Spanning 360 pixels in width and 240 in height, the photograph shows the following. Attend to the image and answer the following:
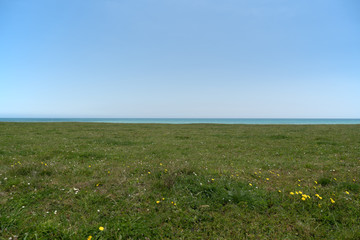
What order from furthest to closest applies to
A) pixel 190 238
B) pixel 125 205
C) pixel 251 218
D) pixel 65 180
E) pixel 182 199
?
pixel 65 180
pixel 182 199
pixel 125 205
pixel 251 218
pixel 190 238

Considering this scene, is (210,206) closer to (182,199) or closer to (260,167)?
(182,199)

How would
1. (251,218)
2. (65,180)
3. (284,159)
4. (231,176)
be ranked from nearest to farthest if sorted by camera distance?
1. (251,218)
2. (65,180)
3. (231,176)
4. (284,159)

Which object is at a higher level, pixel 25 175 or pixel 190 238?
pixel 25 175

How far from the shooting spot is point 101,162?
8875mm

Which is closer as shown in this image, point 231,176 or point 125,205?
point 125,205

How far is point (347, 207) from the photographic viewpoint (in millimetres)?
4914

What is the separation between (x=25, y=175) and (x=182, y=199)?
Answer: 6715 millimetres

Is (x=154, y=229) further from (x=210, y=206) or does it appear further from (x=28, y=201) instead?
(x=28, y=201)

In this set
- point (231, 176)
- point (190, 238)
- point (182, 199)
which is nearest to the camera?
point (190, 238)

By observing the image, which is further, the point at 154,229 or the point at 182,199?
the point at 182,199

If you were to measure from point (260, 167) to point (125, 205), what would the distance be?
22.6 feet

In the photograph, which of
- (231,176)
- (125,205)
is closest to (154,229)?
(125,205)

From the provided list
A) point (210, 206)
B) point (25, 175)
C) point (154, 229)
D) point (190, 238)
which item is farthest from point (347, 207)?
point (25, 175)

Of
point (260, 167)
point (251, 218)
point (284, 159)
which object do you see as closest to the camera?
point (251, 218)
